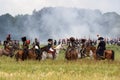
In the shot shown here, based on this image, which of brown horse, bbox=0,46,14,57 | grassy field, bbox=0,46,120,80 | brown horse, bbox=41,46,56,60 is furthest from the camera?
brown horse, bbox=0,46,14,57

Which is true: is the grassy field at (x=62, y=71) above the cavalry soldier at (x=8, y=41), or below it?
below

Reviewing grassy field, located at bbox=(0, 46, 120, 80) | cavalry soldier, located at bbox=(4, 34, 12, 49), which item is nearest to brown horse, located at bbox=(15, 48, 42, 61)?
cavalry soldier, located at bbox=(4, 34, 12, 49)

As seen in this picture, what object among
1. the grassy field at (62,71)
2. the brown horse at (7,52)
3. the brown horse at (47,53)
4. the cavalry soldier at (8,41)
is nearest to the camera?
the grassy field at (62,71)

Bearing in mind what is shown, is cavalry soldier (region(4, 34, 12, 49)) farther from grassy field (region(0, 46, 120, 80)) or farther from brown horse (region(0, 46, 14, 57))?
grassy field (region(0, 46, 120, 80))

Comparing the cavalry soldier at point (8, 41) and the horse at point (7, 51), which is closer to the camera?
the cavalry soldier at point (8, 41)

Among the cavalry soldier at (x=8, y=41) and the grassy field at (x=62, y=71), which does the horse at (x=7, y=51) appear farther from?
the grassy field at (x=62, y=71)

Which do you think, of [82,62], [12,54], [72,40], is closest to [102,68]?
[82,62]

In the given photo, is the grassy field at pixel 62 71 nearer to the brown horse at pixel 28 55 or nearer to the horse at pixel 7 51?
the brown horse at pixel 28 55

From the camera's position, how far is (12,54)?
1629 inches

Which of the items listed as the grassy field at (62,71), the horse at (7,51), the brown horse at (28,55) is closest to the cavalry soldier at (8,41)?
the horse at (7,51)

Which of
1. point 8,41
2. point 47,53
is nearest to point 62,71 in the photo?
point 47,53

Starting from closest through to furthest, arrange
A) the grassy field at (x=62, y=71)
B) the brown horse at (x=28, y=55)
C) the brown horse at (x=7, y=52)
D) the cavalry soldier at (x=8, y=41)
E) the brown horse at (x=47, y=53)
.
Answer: the grassy field at (x=62, y=71) < the brown horse at (x=28, y=55) < the brown horse at (x=47, y=53) < the cavalry soldier at (x=8, y=41) < the brown horse at (x=7, y=52)

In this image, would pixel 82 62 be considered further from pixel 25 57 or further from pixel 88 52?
pixel 88 52

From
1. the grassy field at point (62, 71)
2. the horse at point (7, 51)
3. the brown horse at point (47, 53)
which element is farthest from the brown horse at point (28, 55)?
the horse at point (7, 51)
